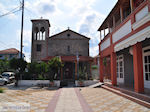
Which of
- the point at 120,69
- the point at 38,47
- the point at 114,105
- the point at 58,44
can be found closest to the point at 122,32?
the point at 114,105

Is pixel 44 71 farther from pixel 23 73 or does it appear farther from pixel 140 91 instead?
pixel 140 91

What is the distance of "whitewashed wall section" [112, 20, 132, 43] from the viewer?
23.2ft

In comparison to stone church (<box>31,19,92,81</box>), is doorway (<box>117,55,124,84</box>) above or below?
below

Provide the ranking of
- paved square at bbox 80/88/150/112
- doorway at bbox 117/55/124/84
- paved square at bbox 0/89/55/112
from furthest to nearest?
doorway at bbox 117/55/124/84 → paved square at bbox 0/89/55/112 → paved square at bbox 80/88/150/112

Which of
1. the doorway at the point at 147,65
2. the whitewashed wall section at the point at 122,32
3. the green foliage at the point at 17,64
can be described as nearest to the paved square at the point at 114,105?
the doorway at the point at 147,65

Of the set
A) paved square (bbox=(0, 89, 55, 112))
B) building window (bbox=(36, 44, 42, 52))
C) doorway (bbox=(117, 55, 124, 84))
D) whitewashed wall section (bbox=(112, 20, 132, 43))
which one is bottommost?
paved square (bbox=(0, 89, 55, 112))

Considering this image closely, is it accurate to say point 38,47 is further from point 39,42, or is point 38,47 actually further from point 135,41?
point 135,41

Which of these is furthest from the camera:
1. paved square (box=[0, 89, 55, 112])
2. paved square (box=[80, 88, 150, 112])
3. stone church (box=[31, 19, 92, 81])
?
stone church (box=[31, 19, 92, 81])

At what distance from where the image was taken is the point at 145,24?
5387 mm

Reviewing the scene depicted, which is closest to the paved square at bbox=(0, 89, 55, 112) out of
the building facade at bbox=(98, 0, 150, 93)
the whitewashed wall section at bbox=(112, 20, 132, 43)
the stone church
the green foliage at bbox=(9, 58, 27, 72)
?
the building facade at bbox=(98, 0, 150, 93)

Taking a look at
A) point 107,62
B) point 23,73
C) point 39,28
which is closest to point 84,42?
point 107,62

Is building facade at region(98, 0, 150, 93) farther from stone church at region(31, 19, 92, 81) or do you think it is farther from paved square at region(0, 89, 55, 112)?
stone church at region(31, 19, 92, 81)

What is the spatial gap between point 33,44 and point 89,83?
1265 cm

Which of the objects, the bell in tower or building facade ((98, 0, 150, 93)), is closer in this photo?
building facade ((98, 0, 150, 93))
